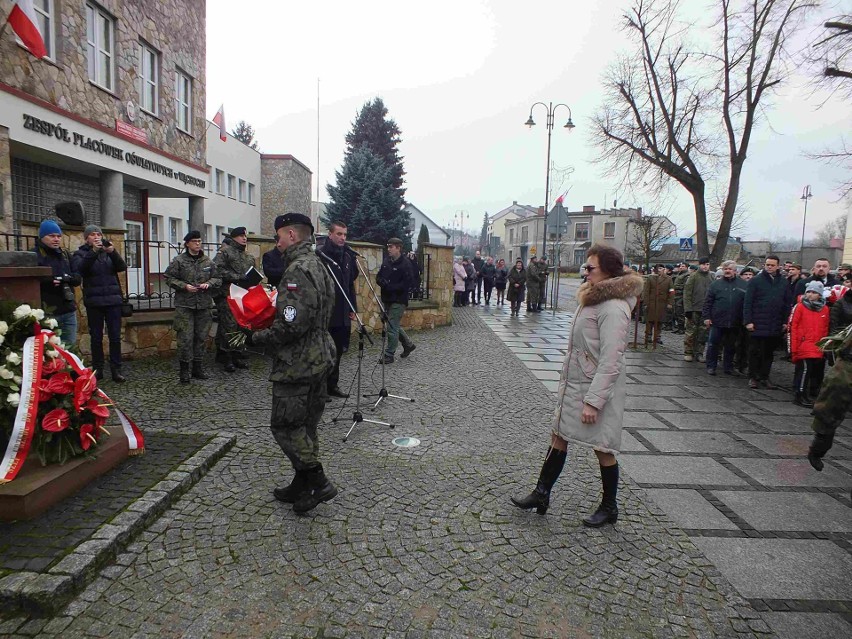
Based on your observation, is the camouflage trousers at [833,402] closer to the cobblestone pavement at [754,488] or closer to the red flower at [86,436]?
the cobblestone pavement at [754,488]

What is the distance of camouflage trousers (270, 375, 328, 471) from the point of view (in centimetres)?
354

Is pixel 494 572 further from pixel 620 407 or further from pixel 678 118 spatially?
pixel 678 118

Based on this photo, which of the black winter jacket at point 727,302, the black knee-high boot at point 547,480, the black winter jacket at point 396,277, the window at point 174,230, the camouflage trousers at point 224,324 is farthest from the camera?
the window at point 174,230

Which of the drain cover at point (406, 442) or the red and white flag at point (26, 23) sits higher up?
the red and white flag at point (26, 23)

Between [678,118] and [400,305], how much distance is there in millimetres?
18309

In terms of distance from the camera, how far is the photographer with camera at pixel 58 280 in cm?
600

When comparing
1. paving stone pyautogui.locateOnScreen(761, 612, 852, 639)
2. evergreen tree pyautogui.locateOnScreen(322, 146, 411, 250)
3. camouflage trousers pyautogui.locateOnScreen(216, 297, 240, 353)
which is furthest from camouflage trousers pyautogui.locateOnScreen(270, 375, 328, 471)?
evergreen tree pyautogui.locateOnScreen(322, 146, 411, 250)

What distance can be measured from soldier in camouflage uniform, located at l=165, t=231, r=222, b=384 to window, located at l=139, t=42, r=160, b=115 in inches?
376

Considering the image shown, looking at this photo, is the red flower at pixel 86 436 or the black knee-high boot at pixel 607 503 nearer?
the black knee-high boot at pixel 607 503

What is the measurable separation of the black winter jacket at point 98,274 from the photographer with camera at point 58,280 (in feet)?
0.57

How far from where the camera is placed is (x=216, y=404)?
6.16m

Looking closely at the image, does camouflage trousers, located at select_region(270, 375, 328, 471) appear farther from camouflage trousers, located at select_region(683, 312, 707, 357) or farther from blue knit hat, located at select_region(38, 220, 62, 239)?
camouflage trousers, located at select_region(683, 312, 707, 357)

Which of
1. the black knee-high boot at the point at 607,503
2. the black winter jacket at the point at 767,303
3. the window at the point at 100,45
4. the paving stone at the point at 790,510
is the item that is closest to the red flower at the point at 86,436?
the black knee-high boot at the point at 607,503

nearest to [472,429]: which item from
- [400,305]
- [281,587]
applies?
[281,587]
